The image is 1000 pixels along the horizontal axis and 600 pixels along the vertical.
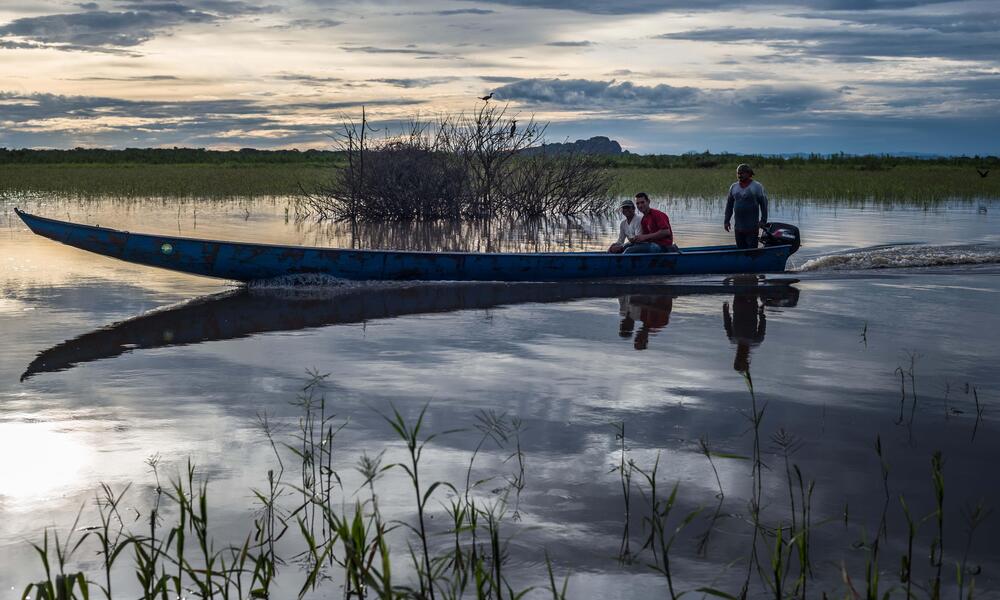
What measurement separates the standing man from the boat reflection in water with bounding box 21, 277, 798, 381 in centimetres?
74

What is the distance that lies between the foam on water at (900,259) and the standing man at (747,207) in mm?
1292

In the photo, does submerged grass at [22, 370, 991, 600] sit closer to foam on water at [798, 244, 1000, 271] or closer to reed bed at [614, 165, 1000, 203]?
foam on water at [798, 244, 1000, 271]

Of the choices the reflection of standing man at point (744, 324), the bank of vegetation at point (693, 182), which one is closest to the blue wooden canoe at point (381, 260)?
the reflection of standing man at point (744, 324)

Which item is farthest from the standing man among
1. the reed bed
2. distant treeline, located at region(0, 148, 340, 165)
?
distant treeline, located at region(0, 148, 340, 165)

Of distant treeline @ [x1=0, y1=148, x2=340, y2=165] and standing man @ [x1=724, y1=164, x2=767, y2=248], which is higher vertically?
distant treeline @ [x1=0, y1=148, x2=340, y2=165]

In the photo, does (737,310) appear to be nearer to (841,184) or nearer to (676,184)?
(676,184)

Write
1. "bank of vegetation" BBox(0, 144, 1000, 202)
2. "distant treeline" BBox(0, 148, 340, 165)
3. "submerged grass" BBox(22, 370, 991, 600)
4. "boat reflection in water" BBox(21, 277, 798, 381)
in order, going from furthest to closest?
"distant treeline" BBox(0, 148, 340, 165) < "bank of vegetation" BBox(0, 144, 1000, 202) < "boat reflection in water" BBox(21, 277, 798, 381) < "submerged grass" BBox(22, 370, 991, 600)

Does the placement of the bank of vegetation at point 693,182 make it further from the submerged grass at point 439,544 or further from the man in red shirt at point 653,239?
the submerged grass at point 439,544

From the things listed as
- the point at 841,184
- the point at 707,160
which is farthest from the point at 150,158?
the point at 841,184

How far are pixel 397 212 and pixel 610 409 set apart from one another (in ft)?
61.8

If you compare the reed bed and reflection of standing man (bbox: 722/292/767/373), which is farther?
the reed bed

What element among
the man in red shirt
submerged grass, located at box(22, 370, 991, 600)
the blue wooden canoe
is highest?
the man in red shirt

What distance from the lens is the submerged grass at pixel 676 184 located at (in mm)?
34281

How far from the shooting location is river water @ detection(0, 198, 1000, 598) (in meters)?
4.48
